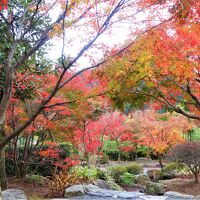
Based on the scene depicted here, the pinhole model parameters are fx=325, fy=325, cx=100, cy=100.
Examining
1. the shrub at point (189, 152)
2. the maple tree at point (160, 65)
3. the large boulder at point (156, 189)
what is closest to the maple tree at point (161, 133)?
the shrub at point (189, 152)

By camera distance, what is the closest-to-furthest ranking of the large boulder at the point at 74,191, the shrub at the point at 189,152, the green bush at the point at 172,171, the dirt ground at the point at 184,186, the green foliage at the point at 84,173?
the large boulder at the point at 74,191 → the green foliage at the point at 84,173 → the dirt ground at the point at 184,186 → the shrub at the point at 189,152 → the green bush at the point at 172,171

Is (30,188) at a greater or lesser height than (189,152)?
lesser

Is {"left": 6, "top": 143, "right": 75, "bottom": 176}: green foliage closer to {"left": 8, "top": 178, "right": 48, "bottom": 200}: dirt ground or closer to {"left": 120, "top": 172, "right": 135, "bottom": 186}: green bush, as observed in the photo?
{"left": 8, "top": 178, "right": 48, "bottom": 200}: dirt ground

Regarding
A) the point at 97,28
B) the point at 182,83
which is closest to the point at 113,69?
the point at 97,28

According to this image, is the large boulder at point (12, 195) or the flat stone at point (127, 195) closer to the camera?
the large boulder at point (12, 195)

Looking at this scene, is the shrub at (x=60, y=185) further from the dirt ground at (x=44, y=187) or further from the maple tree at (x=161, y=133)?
the maple tree at (x=161, y=133)

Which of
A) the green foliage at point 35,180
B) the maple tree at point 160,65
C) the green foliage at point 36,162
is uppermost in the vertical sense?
the maple tree at point 160,65

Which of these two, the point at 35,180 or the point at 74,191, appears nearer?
the point at 74,191

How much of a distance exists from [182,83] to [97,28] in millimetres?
3223

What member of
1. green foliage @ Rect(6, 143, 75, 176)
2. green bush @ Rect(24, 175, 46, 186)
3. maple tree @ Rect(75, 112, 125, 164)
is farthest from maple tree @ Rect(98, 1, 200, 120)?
maple tree @ Rect(75, 112, 125, 164)

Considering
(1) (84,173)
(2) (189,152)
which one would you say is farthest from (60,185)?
(2) (189,152)

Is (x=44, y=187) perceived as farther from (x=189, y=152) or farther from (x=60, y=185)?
(x=189, y=152)

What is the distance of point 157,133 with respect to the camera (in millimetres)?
20469

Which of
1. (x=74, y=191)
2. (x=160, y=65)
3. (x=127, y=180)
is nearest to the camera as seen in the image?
(x=160, y=65)
